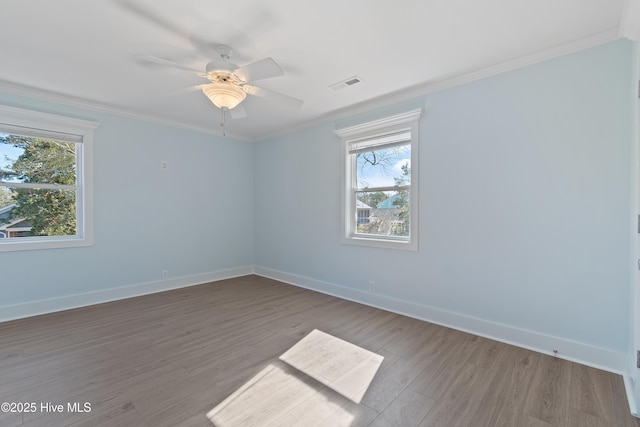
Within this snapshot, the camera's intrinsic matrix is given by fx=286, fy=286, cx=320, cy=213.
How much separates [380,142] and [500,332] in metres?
2.50

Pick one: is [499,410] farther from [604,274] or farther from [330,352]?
[604,274]

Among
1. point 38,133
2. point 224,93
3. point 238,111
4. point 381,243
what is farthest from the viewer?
point 381,243

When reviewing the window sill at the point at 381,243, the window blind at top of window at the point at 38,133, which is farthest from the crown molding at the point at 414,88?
the window sill at the point at 381,243

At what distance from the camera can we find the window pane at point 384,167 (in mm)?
3537

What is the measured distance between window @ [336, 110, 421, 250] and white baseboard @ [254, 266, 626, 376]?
27.9 inches

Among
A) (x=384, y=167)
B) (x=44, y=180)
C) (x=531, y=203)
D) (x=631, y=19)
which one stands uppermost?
(x=631, y=19)

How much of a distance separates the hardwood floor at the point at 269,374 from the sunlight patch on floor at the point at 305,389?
0.01 m

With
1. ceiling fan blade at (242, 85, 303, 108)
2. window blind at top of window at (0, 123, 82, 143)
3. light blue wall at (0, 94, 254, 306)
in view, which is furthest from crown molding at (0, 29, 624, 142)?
ceiling fan blade at (242, 85, 303, 108)

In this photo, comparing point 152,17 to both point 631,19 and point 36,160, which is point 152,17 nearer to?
point 36,160

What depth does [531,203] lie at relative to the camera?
2580 mm

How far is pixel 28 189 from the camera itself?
136 inches

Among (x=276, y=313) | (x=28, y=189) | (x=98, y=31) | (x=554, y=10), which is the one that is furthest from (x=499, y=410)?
(x=28, y=189)

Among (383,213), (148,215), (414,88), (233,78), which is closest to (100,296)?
(148,215)

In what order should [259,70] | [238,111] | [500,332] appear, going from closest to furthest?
[259,70] < [500,332] < [238,111]
